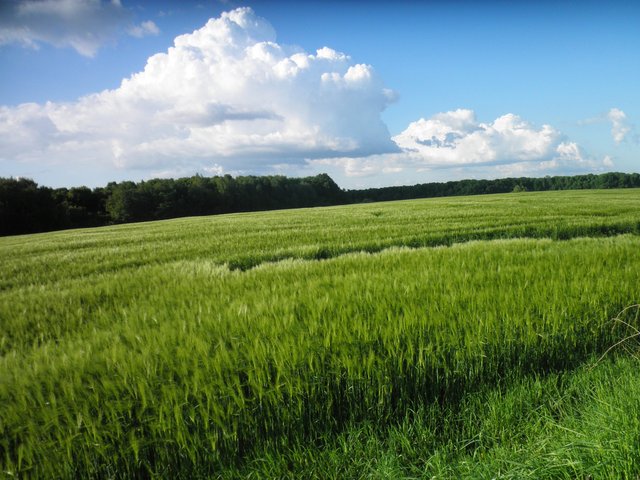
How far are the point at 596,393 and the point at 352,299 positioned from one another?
1.86 meters

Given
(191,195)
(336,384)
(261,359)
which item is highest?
(191,195)

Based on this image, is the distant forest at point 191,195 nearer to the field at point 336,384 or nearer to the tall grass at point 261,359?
the tall grass at point 261,359

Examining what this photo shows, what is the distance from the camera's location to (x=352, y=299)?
3240mm

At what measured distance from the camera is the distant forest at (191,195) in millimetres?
52312

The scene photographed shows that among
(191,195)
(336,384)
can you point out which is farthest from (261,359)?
(191,195)

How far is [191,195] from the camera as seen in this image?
267 ft

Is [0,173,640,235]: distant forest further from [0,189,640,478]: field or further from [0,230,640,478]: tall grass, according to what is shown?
[0,189,640,478]: field

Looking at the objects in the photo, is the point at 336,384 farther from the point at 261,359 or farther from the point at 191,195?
the point at 191,195

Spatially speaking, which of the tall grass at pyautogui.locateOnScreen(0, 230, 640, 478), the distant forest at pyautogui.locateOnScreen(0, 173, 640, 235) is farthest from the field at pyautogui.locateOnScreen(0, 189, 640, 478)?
the distant forest at pyautogui.locateOnScreen(0, 173, 640, 235)

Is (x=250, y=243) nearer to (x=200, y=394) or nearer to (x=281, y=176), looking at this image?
(x=200, y=394)

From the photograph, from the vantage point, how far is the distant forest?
52.3m

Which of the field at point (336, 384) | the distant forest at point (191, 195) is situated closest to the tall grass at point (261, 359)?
the field at point (336, 384)

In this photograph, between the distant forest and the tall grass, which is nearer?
the tall grass

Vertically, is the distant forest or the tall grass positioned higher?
the distant forest
